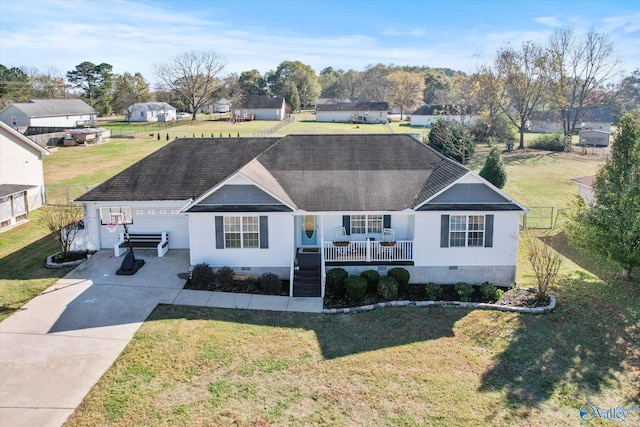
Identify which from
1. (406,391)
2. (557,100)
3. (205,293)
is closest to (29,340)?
(205,293)

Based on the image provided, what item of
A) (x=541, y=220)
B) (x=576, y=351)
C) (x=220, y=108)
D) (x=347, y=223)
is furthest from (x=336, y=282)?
(x=220, y=108)

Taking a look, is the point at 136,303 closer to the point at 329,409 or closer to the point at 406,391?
the point at 329,409

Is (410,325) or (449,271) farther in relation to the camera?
(449,271)

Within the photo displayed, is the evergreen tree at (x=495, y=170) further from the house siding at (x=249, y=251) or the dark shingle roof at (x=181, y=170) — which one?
the house siding at (x=249, y=251)

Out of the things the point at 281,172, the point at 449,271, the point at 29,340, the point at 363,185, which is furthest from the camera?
the point at 281,172

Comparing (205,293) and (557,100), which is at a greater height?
(557,100)

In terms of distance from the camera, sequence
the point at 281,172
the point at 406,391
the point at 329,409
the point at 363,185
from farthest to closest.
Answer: the point at 281,172
the point at 363,185
the point at 406,391
the point at 329,409
